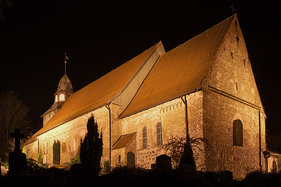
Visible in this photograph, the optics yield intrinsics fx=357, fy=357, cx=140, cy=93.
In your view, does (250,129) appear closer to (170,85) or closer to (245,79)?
(245,79)

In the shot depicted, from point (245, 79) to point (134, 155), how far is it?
320 inches

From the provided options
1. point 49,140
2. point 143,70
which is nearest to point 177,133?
point 143,70

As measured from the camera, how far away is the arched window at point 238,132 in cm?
1983

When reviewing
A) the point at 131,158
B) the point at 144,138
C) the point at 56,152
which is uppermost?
the point at 144,138

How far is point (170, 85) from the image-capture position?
69.2 ft

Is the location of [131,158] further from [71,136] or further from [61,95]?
[61,95]

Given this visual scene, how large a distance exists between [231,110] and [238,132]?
1397 mm

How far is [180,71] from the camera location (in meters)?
21.8

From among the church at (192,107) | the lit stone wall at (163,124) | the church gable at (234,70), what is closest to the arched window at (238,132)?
the church at (192,107)

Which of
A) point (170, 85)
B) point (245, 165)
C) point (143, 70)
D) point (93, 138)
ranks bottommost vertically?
point (245, 165)

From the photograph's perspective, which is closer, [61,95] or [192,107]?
[192,107]

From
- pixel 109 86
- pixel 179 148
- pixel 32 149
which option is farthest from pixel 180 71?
pixel 32 149

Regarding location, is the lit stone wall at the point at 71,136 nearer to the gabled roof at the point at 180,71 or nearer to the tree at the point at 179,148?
the gabled roof at the point at 180,71

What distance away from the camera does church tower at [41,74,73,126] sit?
39.3 meters
